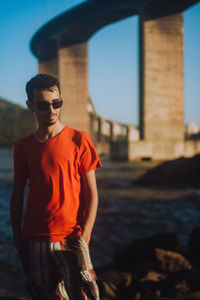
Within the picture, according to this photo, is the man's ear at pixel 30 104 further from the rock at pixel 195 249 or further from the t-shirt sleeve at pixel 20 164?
the rock at pixel 195 249

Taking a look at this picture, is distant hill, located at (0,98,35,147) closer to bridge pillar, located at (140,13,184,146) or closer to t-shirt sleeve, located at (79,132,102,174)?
bridge pillar, located at (140,13,184,146)

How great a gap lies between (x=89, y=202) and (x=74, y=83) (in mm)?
32446

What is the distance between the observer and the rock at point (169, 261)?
4.14 m

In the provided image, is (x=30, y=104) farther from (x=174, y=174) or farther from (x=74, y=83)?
(x=74, y=83)

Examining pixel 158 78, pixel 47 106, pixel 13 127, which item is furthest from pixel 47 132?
pixel 13 127

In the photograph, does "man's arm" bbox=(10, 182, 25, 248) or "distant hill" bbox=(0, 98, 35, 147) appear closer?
"man's arm" bbox=(10, 182, 25, 248)

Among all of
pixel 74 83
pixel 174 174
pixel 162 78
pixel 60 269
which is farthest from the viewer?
pixel 74 83

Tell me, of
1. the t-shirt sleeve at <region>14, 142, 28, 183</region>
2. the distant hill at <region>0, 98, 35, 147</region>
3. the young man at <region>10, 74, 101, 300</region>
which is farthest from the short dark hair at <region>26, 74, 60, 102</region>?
the distant hill at <region>0, 98, 35, 147</region>

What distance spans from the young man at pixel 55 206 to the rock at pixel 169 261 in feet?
9.04

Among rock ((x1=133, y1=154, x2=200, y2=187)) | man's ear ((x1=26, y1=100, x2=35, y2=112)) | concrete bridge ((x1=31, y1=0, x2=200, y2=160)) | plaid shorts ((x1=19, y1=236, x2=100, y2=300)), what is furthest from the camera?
concrete bridge ((x1=31, y1=0, x2=200, y2=160))

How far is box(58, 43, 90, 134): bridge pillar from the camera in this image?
1282 inches

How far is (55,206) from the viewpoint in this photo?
165cm

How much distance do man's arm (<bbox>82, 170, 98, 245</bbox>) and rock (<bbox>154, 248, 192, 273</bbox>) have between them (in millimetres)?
2861

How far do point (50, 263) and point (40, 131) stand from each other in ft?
Answer: 2.29
